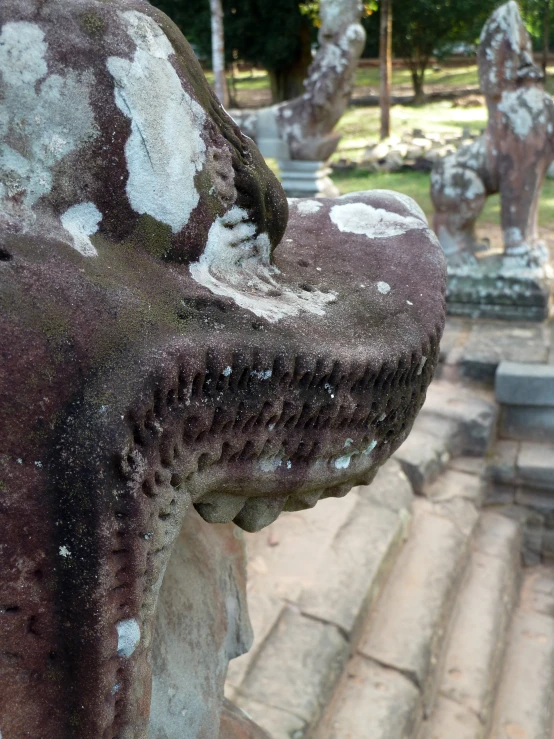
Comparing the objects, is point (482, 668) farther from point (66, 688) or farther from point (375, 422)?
point (66, 688)

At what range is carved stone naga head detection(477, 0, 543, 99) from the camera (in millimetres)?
3629

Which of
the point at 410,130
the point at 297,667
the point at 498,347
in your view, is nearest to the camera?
the point at 297,667

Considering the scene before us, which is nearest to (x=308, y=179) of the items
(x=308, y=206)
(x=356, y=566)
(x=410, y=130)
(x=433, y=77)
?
(x=356, y=566)

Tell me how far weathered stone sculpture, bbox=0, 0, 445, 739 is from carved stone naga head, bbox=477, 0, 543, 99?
317 centimetres

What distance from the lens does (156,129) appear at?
2.55 ft

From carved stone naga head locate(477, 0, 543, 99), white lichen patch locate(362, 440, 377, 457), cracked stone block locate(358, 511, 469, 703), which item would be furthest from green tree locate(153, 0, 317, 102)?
white lichen patch locate(362, 440, 377, 457)

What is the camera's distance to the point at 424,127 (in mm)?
10531

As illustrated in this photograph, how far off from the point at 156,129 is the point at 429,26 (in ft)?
41.3

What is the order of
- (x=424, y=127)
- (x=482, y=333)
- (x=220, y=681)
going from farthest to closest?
1. (x=424, y=127)
2. (x=482, y=333)
3. (x=220, y=681)

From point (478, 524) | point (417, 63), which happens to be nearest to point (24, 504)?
point (478, 524)

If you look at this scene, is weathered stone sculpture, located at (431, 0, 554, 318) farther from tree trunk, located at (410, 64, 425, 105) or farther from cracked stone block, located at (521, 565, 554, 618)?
tree trunk, located at (410, 64, 425, 105)

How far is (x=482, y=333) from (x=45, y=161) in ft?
10.7

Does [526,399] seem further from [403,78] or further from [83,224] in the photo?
[403,78]

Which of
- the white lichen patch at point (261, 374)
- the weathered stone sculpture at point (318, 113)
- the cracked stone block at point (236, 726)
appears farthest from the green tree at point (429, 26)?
the white lichen patch at point (261, 374)
